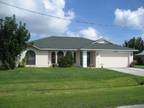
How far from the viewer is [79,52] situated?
46344 millimetres

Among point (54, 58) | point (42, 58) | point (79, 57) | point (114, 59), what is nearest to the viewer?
point (42, 58)

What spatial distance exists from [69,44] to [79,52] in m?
2.05

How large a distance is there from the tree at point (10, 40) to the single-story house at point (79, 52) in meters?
4.95

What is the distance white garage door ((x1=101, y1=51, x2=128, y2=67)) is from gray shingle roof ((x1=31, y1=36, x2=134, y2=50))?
89 centimetres

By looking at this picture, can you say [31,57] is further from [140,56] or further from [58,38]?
[140,56]

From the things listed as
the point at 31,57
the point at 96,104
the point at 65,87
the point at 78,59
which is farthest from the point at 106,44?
the point at 96,104

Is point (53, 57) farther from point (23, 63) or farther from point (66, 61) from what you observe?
point (23, 63)

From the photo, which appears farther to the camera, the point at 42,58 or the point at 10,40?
the point at 42,58

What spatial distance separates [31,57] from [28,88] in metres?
21.6

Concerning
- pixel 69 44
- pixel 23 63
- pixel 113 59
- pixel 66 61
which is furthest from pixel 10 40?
pixel 113 59

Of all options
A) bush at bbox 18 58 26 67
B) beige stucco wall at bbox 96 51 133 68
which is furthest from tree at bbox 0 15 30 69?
beige stucco wall at bbox 96 51 133 68

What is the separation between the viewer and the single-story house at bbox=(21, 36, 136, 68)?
43625 mm

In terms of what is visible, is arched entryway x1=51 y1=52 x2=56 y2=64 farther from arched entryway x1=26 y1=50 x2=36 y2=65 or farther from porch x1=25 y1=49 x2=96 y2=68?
arched entryway x1=26 y1=50 x2=36 y2=65

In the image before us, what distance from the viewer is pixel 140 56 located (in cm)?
6762
